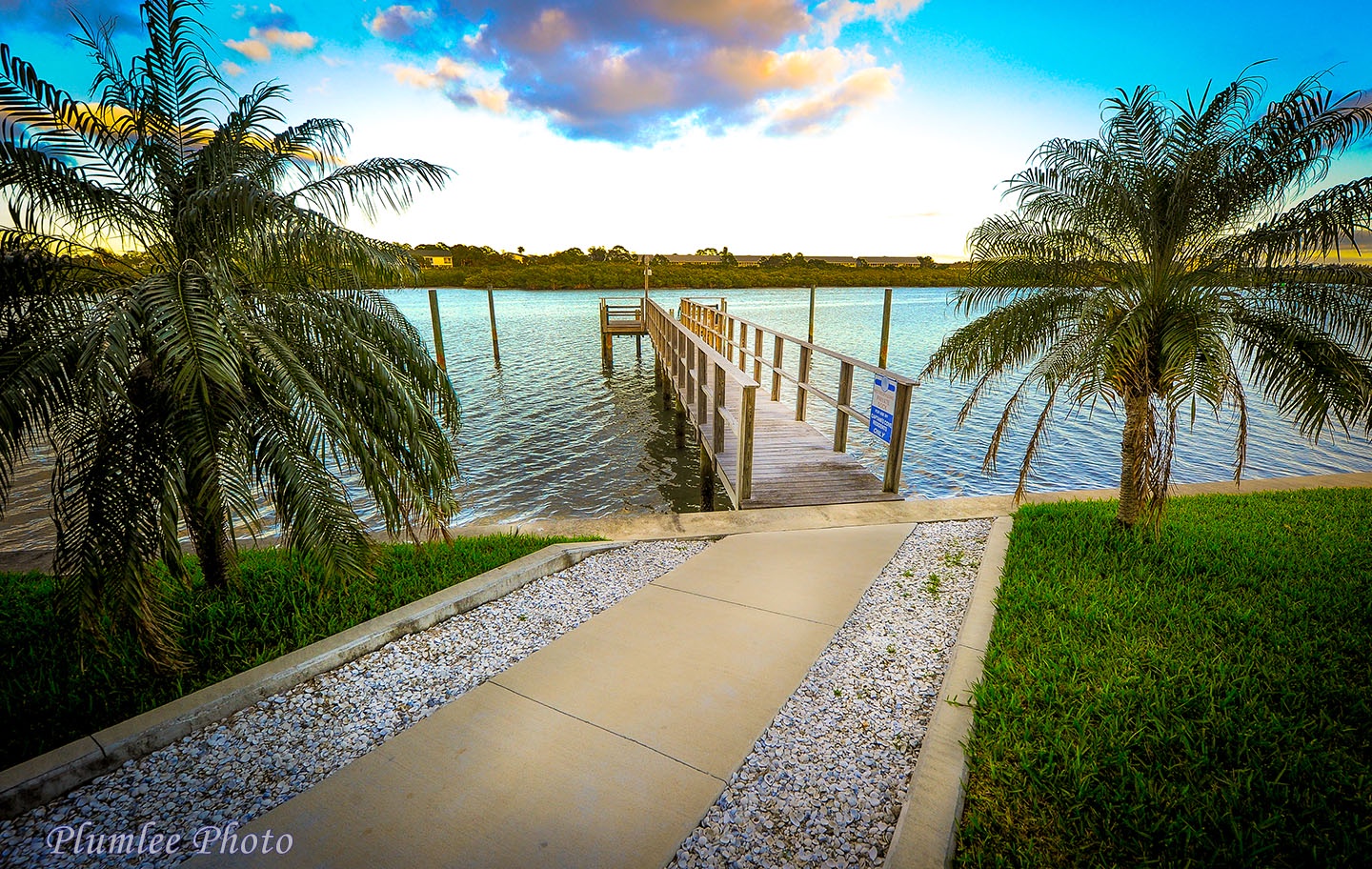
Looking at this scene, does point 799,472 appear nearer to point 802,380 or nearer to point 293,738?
point 802,380

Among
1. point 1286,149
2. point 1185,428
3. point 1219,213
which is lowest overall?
point 1185,428

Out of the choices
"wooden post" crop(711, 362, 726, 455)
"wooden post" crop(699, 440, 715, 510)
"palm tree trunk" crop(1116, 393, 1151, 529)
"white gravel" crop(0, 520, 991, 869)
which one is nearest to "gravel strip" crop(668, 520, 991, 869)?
"white gravel" crop(0, 520, 991, 869)

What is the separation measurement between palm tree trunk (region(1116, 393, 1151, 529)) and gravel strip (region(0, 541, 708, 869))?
4323mm

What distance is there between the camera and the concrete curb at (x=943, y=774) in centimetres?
215

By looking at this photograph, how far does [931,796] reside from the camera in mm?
2395

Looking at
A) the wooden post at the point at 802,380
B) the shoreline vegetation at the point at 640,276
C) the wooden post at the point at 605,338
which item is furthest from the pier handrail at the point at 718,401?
the shoreline vegetation at the point at 640,276

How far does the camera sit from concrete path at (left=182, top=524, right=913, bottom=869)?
2.24m

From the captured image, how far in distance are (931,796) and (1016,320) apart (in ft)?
14.4

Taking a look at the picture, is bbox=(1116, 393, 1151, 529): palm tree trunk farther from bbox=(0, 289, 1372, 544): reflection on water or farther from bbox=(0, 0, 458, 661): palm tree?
bbox=(0, 0, 458, 661): palm tree

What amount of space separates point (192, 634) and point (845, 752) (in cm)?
401

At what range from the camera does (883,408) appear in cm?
630

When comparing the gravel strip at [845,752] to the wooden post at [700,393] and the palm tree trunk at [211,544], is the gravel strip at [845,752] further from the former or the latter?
the wooden post at [700,393]

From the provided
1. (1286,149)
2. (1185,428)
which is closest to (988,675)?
(1286,149)

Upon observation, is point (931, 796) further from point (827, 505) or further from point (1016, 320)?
point (1016, 320)
